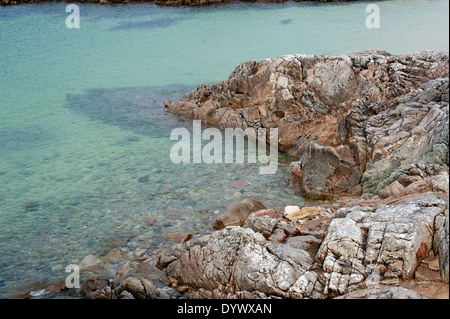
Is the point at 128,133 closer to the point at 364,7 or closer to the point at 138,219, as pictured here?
the point at 138,219

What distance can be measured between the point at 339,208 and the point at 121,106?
14.3 meters

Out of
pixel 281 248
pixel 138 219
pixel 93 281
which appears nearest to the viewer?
pixel 281 248

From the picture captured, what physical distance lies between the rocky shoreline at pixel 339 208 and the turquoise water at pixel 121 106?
5.58 feet

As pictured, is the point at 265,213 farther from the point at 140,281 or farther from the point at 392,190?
the point at 140,281

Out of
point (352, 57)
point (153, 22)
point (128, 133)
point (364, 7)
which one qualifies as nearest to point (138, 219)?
point (128, 133)

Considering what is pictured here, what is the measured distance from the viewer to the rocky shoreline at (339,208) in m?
7.88

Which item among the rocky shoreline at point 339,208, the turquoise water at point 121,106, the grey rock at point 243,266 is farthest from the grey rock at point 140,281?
the turquoise water at point 121,106

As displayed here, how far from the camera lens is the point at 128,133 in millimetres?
19531

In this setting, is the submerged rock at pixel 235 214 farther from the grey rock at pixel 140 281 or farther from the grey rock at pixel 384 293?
the grey rock at pixel 384 293

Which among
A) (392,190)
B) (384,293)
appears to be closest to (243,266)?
(384,293)

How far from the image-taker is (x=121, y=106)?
894 inches

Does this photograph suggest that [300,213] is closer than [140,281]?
No

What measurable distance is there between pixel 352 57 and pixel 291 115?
11.6ft

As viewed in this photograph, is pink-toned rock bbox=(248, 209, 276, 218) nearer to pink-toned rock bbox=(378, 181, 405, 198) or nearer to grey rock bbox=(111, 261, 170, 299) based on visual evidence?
pink-toned rock bbox=(378, 181, 405, 198)
